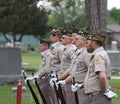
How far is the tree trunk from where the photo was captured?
1786 centimetres

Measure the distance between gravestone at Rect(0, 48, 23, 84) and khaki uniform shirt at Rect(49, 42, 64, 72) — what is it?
8.24m

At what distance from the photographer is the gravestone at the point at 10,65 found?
64.8 feet

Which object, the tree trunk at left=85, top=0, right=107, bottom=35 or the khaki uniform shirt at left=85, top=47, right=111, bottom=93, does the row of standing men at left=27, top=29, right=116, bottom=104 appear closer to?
the khaki uniform shirt at left=85, top=47, right=111, bottom=93

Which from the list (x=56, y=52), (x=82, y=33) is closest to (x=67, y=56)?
(x=56, y=52)

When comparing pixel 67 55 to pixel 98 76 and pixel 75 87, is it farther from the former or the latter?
pixel 98 76

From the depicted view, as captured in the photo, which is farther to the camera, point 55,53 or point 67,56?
point 55,53

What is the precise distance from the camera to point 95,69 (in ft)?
26.0

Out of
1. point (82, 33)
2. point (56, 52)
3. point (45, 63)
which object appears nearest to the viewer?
point (82, 33)

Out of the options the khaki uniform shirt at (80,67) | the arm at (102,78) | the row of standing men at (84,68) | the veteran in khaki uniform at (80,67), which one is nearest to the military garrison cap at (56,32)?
the row of standing men at (84,68)

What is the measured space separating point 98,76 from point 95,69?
0.38 ft

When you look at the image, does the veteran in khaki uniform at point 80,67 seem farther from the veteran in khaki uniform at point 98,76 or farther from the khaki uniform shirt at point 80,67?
the veteran in khaki uniform at point 98,76

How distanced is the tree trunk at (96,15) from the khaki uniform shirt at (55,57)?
20.9ft

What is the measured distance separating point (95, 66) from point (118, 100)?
267 inches

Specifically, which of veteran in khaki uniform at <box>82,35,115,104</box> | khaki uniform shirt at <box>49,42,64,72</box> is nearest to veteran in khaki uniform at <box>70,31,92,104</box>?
veteran in khaki uniform at <box>82,35,115,104</box>
